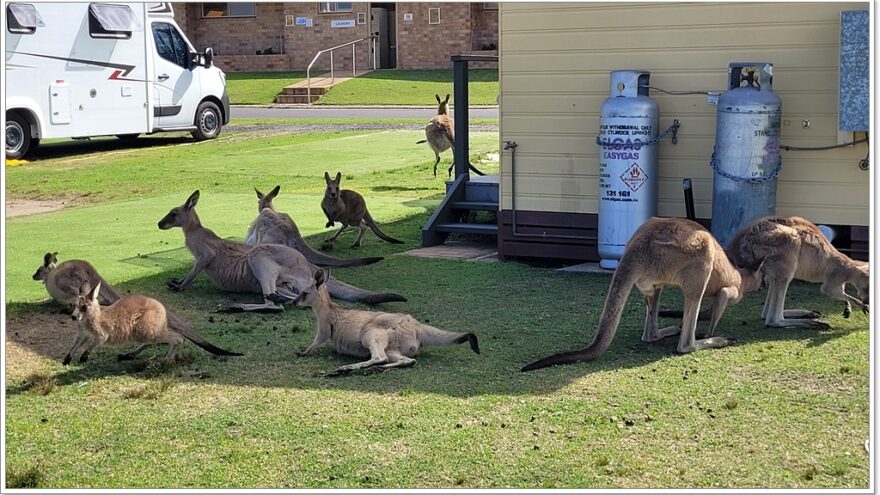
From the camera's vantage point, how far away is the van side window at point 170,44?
2150 cm

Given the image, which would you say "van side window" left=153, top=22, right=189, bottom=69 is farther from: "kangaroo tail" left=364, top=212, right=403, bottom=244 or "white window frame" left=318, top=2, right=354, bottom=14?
"white window frame" left=318, top=2, right=354, bottom=14

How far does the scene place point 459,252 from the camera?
1051 centimetres

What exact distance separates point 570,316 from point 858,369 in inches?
85.3

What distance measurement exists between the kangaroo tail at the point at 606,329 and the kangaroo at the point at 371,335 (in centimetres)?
47

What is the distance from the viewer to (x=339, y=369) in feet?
20.7

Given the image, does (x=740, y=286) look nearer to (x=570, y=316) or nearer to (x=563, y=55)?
(x=570, y=316)

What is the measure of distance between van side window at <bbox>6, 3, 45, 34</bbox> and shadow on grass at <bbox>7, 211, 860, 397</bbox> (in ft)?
33.0

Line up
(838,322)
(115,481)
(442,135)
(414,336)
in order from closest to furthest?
(115,481), (414,336), (838,322), (442,135)

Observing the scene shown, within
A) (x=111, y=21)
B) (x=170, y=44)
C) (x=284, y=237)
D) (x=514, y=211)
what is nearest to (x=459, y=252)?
(x=514, y=211)

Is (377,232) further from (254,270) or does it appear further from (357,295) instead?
(357,295)

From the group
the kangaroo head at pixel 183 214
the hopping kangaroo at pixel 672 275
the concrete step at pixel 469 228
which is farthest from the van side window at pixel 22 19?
the hopping kangaroo at pixel 672 275

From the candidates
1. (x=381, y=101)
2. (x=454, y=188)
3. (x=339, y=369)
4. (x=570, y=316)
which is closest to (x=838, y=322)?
(x=570, y=316)

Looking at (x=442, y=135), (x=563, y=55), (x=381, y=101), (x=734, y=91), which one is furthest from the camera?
(x=381, y=101)

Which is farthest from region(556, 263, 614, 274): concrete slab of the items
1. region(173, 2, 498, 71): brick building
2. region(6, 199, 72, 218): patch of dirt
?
region(173, 2, 498, 71): brick building
